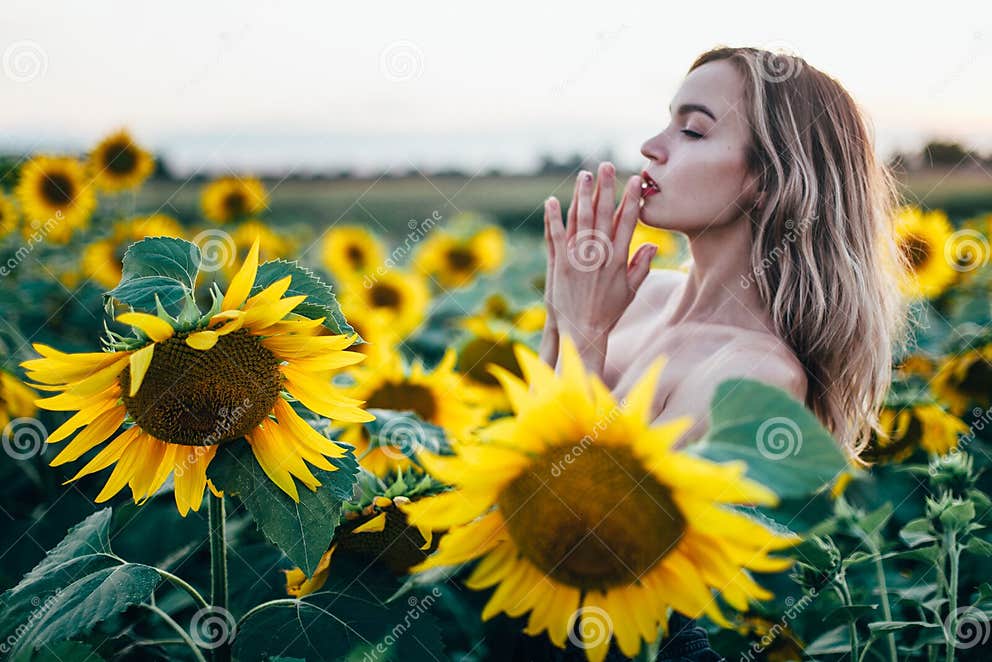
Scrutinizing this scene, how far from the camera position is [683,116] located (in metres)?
1.74

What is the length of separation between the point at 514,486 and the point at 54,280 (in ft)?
11.1

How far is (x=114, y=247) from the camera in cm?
436

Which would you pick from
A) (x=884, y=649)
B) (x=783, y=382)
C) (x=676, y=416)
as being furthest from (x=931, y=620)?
(x=676, y=416)

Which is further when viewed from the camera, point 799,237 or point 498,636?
point 799,237

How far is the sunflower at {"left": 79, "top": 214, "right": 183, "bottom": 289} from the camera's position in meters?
4.13

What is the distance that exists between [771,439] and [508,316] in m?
2.58

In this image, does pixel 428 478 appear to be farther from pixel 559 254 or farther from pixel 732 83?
pixel 732 83
